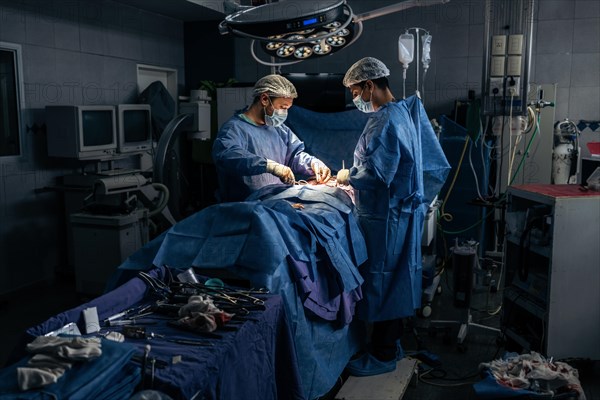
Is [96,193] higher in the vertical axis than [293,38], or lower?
lower

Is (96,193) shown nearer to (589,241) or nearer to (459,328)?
(459,328)

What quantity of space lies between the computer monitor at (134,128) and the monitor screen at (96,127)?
0.11 meters

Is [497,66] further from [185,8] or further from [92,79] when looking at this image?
[92,79]

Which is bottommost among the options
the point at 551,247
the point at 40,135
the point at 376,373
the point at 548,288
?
the point at 376,373

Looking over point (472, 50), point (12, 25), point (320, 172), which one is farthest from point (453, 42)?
point (12, 25)

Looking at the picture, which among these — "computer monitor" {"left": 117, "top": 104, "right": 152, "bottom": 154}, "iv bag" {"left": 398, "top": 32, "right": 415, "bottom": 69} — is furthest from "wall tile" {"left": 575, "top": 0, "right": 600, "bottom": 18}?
"computer monitor" {"left": 117, "top": 104, "right": 152, "bottom": 154}

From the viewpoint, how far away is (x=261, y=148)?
3982 millimetres

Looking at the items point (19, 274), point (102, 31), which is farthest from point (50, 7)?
point (19, 274)

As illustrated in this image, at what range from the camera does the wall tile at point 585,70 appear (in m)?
5.64

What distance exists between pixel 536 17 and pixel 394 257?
3.76 m

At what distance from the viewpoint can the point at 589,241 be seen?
3.11m

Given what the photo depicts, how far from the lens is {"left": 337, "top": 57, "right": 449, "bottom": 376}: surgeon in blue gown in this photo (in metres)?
3.16

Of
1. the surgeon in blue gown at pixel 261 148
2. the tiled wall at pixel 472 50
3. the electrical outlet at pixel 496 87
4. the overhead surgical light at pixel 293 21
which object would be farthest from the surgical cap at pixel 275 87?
the tiled wall at pixel 472 50

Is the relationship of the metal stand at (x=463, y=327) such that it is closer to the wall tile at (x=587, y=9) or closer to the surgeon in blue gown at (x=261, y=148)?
the surgeon in blue gown at (x=261, y=148)
